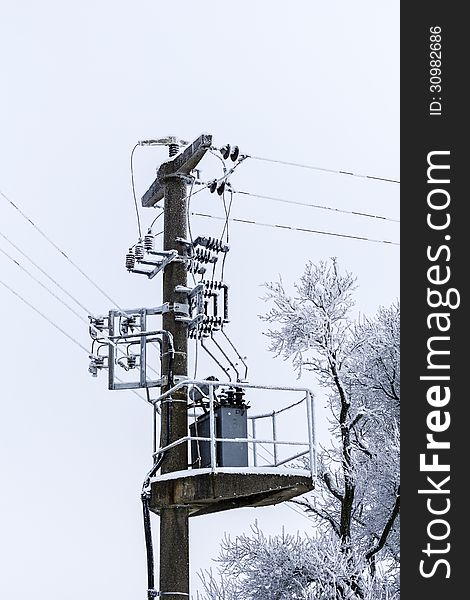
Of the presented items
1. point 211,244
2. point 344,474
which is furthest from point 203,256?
point 344,474

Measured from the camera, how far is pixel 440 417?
13852mm

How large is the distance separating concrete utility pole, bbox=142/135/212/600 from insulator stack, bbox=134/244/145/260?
17.9 inches

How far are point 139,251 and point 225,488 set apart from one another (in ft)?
13.7

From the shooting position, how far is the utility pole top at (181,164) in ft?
57.5

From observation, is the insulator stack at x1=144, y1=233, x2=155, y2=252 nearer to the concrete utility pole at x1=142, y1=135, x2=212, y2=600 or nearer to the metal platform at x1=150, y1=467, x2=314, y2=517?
the concrete utility pole at x1=142, y1=135, x2=212, y2=600

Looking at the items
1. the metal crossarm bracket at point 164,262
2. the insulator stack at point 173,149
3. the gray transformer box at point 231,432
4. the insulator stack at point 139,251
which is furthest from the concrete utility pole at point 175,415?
the gray transformer box at point 231,432

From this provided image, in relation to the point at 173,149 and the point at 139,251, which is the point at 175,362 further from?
the point at 173,149

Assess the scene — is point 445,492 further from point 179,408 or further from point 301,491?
point 179,408

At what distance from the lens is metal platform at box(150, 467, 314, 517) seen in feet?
51.4

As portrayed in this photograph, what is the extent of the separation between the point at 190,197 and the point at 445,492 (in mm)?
6876

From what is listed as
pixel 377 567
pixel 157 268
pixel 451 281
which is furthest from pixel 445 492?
pixel 377 567

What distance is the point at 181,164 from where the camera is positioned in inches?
714

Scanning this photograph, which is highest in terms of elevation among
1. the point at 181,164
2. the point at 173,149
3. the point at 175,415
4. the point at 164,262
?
the point at 173,149

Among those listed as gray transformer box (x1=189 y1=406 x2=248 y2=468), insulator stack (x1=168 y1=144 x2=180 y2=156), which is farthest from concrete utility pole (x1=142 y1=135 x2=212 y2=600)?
gray transformer box (x1=189 y1=406 x2=248 y2=468)
